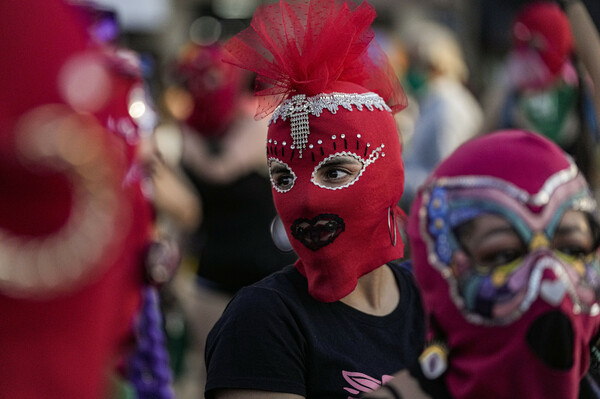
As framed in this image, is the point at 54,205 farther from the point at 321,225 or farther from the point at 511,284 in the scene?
the point at 511,284

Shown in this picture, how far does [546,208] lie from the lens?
198cm

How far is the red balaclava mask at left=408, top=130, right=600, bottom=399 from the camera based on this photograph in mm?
1866

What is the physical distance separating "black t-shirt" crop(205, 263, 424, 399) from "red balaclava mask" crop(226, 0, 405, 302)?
0.27ft

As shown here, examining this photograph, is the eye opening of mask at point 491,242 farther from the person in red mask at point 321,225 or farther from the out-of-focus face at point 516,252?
the person in red mask at point 321,225

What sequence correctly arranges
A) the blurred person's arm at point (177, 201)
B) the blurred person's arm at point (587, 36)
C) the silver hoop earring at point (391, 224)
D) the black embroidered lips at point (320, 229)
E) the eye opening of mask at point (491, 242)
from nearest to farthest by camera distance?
the eye opening of mask at point (491, 242) → the black embroidered lips at point (320, 229) → the silver hoop earring at point (391, 224) → the blurred person's arm at point (587, 36) → the blurred person's arm at point (177, 201)

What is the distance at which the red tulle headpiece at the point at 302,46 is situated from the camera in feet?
8.08

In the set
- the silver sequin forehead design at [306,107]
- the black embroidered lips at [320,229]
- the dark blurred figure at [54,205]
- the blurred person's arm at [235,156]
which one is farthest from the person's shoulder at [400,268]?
the blurred person's arm at [235,156]

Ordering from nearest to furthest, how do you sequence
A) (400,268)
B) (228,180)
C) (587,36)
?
(400,268), (587,36), (228,180)

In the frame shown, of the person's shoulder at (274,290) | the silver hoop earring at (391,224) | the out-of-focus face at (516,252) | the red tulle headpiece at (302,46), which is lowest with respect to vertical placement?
the person's shoulder at (274,290)

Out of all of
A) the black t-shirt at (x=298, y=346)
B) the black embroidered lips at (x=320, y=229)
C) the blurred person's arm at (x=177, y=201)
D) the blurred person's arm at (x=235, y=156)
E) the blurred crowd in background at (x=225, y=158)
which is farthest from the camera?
the blurred person's arm at (x=235, y=156)

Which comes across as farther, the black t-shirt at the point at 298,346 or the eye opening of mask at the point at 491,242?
the black t-shirt at the point at 298,346

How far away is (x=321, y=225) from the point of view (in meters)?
2.40

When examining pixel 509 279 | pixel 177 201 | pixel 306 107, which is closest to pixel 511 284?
pixel 509 279

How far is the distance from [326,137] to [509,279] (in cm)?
73
